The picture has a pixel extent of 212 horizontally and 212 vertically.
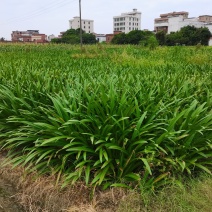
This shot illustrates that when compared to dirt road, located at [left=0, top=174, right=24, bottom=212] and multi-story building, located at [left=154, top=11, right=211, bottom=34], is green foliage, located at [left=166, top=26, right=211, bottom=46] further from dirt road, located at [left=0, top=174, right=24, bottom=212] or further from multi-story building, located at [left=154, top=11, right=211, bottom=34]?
dirt road, located at [left=0, top=174, right=24, bottom=212]

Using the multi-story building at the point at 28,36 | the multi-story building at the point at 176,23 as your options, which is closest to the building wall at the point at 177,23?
the multi-story building at the point at 176,23

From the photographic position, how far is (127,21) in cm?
11262

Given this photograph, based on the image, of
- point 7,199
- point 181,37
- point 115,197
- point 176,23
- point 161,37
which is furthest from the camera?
point 176,23

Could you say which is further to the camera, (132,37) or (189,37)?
(132,37)

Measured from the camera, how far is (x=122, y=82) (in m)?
3.82

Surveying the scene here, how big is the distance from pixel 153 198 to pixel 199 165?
1.99 feet

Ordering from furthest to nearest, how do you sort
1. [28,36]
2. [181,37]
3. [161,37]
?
[28,36], [181,37], [161,37]

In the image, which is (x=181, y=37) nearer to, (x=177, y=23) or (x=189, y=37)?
(x=189, y=37)

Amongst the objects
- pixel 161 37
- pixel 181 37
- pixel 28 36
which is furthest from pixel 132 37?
pixel 28 36

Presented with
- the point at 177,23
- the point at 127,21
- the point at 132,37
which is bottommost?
the point at 132,37

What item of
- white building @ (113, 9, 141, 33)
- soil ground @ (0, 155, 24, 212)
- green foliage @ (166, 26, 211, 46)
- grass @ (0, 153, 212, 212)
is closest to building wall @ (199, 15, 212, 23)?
white building @ (113, 9, 141, 33)

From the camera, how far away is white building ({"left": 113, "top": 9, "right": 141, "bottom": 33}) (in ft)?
371

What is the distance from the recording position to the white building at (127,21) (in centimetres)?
11306

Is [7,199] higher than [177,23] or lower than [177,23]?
lower
